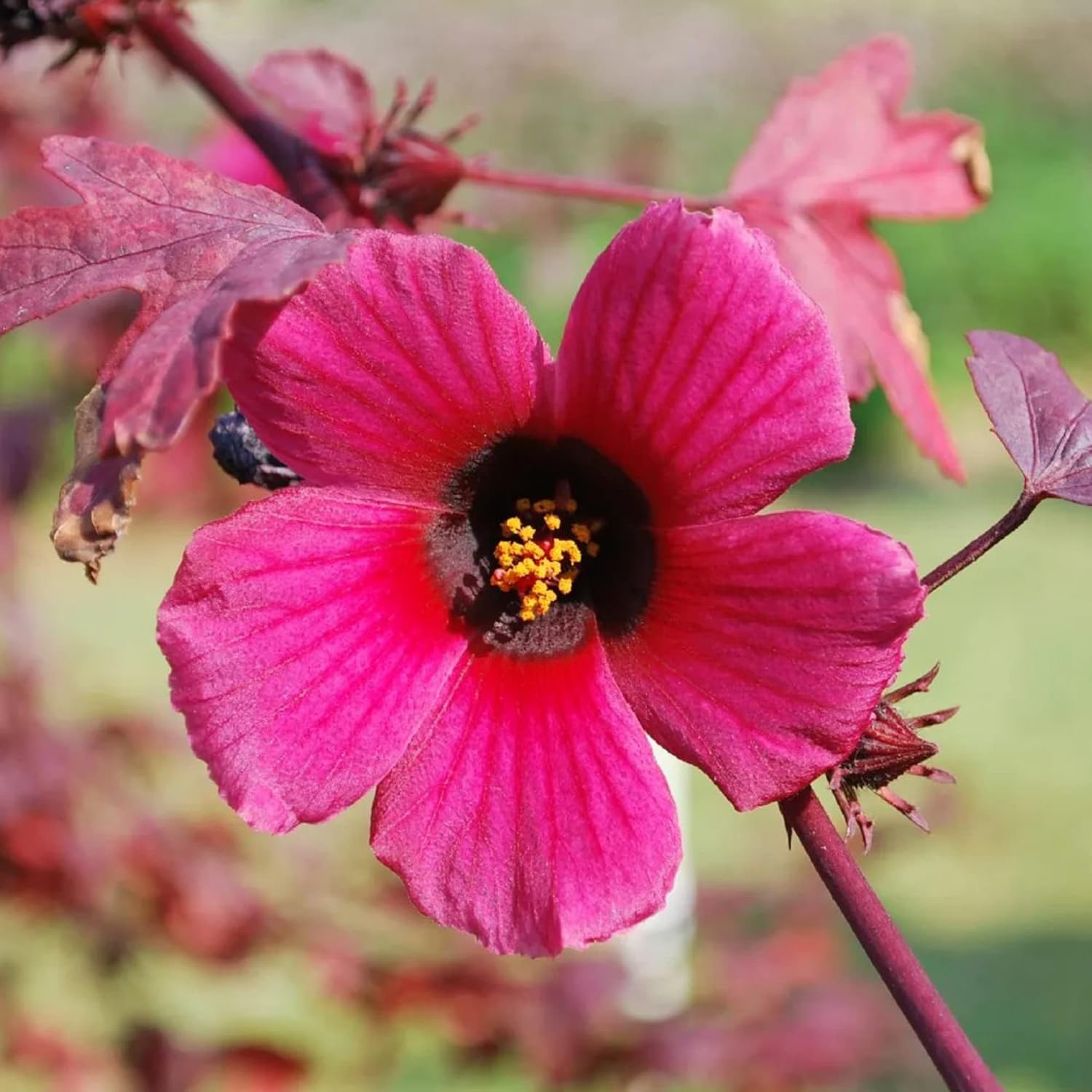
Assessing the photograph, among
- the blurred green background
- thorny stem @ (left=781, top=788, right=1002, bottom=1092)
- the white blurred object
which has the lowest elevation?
the blurred green background

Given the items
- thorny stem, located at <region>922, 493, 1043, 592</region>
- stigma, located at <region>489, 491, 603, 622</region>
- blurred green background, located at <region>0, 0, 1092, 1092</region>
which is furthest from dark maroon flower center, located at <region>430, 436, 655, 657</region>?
blurred green background, located at <region>0, 0, 1092, 1092</region>

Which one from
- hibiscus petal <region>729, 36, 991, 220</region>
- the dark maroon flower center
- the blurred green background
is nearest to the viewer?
the dark maroon flower center

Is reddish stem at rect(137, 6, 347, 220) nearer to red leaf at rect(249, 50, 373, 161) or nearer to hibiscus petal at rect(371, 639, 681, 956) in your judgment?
red leaf at rect(249, 50, 373, 161)

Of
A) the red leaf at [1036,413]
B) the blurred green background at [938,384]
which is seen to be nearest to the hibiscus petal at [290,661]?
the red leaf at [1036,413]

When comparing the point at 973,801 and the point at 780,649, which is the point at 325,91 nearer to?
the point at 780,649

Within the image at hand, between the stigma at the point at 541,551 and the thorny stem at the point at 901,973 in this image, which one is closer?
the thorny stem at the point at 901,973

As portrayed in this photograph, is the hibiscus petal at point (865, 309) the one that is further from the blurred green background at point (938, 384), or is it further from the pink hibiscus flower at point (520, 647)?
the blurred green background at point (938, 384)
